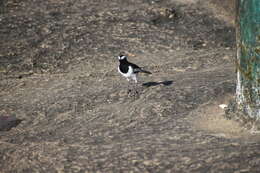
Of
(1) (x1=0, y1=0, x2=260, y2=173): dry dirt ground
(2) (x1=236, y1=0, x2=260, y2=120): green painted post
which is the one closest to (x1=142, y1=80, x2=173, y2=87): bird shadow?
(1) (x1=0, y1=0, x2=260, y2=173): dry dirt ground

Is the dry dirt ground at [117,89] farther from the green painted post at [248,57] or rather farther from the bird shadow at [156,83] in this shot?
the green painted post at [248,57]

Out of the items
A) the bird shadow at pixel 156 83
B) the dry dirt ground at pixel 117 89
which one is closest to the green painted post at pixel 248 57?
the dry dirt ground at pixel 117 89

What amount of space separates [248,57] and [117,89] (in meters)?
3.32

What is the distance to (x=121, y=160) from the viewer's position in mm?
6785

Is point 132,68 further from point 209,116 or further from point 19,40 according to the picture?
point 19,40

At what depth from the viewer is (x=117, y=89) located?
9.88 metres

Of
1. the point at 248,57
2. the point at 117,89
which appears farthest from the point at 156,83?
the point at 248,57

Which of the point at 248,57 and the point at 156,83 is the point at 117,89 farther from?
the point at 248,57

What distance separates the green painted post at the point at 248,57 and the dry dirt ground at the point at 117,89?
45cm

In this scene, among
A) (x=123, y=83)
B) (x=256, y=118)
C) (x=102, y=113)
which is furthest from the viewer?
(x=123, y=83)

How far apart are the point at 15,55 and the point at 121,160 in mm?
6232

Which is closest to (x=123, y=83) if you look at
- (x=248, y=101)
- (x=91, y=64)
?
(x=91, y=64)

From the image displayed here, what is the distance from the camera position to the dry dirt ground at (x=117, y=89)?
6855 mm

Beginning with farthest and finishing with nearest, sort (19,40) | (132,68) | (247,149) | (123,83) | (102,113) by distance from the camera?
(19,40) → (123,83) → (132,68) → (102,113) → (247,149)
